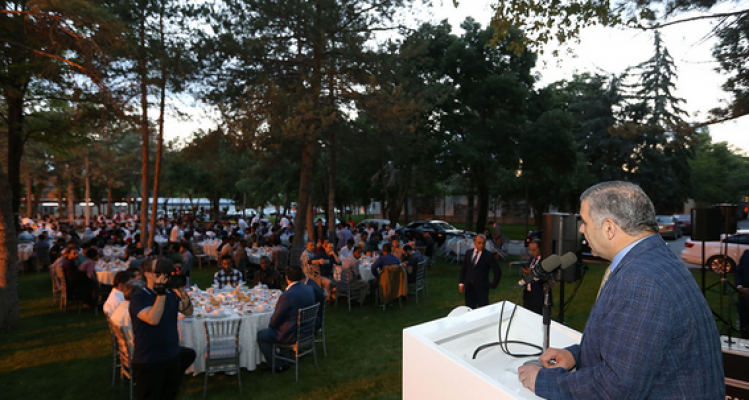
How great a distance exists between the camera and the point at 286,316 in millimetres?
5949

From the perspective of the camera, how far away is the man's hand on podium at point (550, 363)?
1.41 m

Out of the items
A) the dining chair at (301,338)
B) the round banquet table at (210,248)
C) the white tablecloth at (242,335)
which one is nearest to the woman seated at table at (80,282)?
the white tablecloth at (242,335)

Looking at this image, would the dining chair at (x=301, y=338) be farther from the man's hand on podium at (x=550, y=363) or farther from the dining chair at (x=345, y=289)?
the man's hand on podium at (x=550, y=363)

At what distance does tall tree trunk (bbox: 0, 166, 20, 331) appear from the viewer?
7.51 metres

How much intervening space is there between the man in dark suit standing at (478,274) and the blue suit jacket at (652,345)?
588cm

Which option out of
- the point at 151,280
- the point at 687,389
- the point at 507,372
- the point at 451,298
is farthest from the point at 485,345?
the point at 451,298

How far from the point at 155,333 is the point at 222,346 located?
165 cm

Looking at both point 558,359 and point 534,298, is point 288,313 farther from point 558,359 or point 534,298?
point 558,359

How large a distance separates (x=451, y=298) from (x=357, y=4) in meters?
9.19

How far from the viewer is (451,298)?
1097cm

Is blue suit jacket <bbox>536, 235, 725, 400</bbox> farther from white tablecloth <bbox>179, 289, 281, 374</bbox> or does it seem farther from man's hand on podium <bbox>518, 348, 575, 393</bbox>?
white tablecloth <bbox>179, 289, 281, 374</bbox>

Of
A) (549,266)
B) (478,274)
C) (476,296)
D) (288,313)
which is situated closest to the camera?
(549,266)

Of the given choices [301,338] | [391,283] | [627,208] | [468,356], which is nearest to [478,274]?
[391,283]

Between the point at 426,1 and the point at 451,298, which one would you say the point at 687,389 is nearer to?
the point at 451,298
